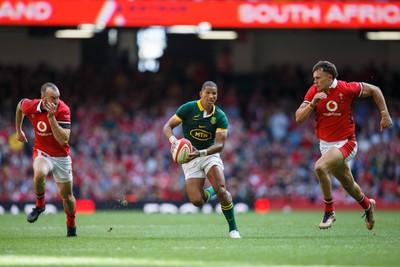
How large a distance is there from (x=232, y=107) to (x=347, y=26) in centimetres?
613

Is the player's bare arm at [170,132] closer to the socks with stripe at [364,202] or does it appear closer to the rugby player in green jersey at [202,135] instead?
the rugby player in green jersey at [202,135]

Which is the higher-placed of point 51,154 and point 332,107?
point 332,107

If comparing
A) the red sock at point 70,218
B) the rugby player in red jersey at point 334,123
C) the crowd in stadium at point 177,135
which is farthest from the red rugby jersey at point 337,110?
the crowd in stadium at point 177,135

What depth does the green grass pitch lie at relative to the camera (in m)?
10.4

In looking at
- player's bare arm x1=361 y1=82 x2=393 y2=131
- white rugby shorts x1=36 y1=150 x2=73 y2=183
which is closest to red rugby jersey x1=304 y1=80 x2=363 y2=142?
player's bare arm x1=361 y1=82 x2=393 y2=131

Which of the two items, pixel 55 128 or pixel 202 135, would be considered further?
pixel 202 135

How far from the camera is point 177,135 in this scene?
29.7 m

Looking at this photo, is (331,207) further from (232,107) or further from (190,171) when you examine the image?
A: (232,107)

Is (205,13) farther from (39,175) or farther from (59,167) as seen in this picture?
(39,175)

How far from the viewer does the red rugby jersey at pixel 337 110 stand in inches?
556

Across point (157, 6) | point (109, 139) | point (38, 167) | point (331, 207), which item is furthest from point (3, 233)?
point (109, 139)

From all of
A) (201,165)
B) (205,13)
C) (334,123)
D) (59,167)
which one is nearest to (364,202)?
(334,123)

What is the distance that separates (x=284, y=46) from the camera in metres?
34.8

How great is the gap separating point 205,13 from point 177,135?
4723mm
